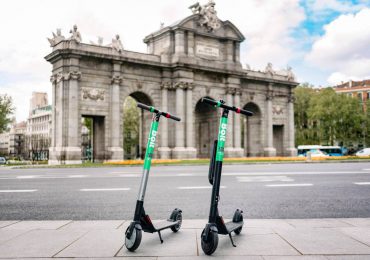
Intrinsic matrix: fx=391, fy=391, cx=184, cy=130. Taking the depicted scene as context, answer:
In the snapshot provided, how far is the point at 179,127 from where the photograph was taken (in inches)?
1545

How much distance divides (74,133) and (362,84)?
3148 inches

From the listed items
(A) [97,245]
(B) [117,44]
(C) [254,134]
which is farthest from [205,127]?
(A) [97,245]

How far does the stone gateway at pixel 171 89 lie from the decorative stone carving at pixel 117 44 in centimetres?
12

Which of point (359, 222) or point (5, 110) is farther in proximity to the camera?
point (5, 110)

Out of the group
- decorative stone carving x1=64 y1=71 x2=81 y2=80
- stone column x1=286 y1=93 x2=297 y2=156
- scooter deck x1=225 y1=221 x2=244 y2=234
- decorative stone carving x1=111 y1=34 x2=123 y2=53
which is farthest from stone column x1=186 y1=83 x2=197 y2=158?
scooter deck x1=225 y1=221 x2=244 y2=234

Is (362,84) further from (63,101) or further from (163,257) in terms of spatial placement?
(163,257)

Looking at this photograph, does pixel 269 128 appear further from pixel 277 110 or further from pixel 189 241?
pixel 189 241

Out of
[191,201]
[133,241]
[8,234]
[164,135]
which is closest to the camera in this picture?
[133,241]

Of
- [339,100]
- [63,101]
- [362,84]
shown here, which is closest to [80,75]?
[63,101]

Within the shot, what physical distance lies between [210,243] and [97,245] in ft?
5.13

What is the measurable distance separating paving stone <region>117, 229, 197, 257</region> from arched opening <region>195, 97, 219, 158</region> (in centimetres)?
3821

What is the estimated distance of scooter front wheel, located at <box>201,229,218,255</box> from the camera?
183 inches

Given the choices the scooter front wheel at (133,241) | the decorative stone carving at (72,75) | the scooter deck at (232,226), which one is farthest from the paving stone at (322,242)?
the decorative stone carving at (72,75)

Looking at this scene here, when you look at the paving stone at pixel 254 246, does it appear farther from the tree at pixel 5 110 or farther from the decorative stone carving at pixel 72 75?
the tree at pixel 5 110
